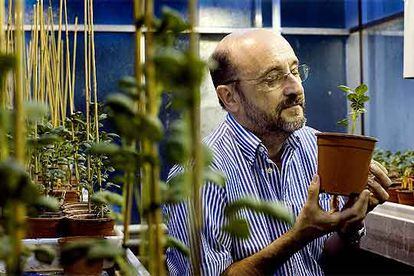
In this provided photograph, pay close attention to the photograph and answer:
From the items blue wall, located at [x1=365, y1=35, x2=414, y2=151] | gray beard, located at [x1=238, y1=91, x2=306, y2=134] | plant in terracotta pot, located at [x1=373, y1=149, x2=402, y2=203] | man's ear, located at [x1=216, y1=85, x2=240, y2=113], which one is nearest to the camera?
gray beard, located at [x1=238, y1=91, x2=306, y2=134]

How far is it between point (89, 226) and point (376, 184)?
110cm

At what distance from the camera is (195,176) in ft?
2.24

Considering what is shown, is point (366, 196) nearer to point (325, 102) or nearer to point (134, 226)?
point (134, 226)

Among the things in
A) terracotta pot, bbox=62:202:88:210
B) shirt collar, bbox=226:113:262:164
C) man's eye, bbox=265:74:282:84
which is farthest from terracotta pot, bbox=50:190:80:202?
man's eye, bbox=265:74:282:84

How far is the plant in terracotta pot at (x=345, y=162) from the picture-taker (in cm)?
158

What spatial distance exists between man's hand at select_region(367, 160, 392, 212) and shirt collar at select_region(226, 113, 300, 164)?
0.32 meters

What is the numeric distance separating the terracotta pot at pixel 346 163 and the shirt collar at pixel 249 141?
0.32m

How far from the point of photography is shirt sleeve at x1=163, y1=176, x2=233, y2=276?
167 centimetres

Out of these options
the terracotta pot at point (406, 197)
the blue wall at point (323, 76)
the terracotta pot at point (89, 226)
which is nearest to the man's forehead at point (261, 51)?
the terracotta pot at point (89, 226)

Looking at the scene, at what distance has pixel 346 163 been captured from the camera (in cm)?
159

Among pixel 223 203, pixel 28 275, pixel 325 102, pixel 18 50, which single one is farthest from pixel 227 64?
pixel 325 102

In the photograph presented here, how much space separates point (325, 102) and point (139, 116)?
4850mm

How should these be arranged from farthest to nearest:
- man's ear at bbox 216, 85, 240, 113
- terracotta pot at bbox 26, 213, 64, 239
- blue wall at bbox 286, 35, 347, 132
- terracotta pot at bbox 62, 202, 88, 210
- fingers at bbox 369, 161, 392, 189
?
blue wall at bbox 286, 35, 347, 132 < terracotta pot at bbox 62, 202, 88, 210 < terracotta pot at bbox 26, 213, 64, 239 < man's ear at bbox 216, 85, 240, 113 < fingers at bbox 369, 161, 392, 189

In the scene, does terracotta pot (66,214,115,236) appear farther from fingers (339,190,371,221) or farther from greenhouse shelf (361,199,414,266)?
greenhouse shelf (361,199,414,266)
